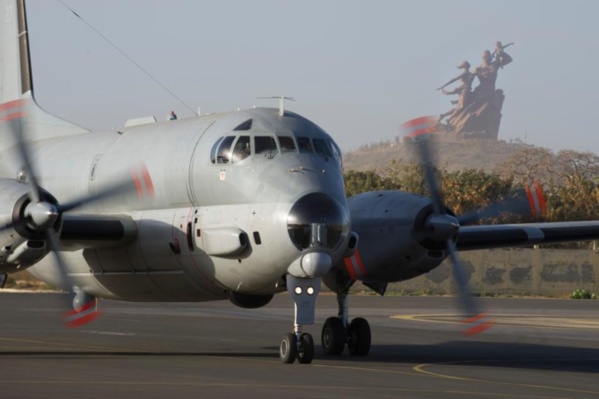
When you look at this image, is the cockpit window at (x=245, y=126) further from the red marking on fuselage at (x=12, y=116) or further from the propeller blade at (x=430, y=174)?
the red marking on fuselage at (x=12, y=116)

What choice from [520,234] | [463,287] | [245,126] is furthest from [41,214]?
[520,234]

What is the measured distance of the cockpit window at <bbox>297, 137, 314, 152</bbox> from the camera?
826 inches

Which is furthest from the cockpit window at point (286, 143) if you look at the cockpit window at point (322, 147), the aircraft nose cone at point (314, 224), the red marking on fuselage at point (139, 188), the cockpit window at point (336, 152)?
the red marking on fuselage at point (139, 188)

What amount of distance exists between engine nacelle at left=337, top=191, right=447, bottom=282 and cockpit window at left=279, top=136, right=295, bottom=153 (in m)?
2.67

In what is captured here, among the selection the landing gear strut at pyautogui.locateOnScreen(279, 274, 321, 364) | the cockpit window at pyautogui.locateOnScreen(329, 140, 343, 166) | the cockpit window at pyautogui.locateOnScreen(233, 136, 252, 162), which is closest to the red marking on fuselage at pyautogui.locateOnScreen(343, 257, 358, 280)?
the cockpit window at pyautogui.locateOnScreen(329, 140, 343, 166)

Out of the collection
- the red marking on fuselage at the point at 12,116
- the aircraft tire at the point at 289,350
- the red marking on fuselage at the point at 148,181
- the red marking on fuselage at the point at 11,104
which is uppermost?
the red marking on fuselage at the point at 11,104

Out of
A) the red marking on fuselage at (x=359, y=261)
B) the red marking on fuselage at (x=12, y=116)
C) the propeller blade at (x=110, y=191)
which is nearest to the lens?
the propeller blade at (x=110, y=191)

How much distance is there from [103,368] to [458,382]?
592 centimetres

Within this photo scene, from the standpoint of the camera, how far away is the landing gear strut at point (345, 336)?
22797 millimetres

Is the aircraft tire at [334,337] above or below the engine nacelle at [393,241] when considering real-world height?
below

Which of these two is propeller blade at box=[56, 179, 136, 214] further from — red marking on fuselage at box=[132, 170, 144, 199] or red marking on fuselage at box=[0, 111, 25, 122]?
red marking on fuselage at box=[0, 111, 25, 122]

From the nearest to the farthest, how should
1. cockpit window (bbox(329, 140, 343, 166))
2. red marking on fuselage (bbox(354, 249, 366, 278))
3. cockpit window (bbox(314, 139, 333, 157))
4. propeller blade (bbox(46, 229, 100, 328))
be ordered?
propeller blade (bbox(46, 229, 100, 328)), cockpit window (bbox(314, 139, 333, 157)), cockpit window (bbox(329, 140, 343, 166)), red marking on fuselage (bbox(354, 249, 366, 278))

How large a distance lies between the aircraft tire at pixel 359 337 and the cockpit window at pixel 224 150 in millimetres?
4204

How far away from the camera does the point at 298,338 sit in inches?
778
